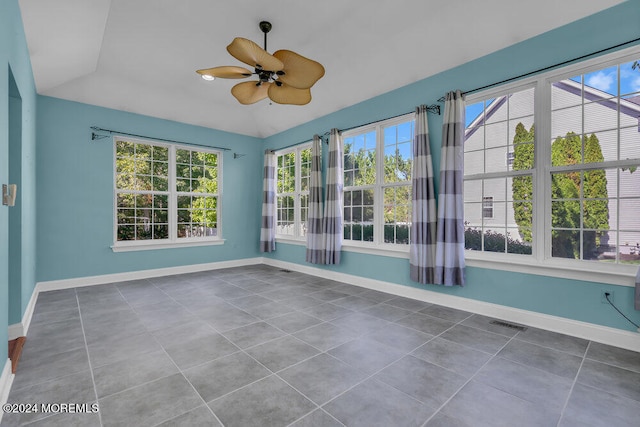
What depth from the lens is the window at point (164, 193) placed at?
16.4ft

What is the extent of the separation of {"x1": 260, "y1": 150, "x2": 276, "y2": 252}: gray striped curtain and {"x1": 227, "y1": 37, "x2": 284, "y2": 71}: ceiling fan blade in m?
3.63

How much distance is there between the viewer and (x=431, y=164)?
141 inches

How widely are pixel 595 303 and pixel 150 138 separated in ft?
20.8

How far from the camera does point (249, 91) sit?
10.3ft

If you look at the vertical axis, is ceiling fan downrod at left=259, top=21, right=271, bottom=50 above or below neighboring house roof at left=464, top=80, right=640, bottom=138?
above

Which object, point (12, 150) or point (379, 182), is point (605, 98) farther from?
point (12, 150)

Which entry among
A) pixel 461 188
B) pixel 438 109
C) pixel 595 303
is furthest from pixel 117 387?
pixel 438 109

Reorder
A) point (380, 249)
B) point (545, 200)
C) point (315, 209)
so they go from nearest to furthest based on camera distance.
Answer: point (545, 200), point (380, 249), point (315, 209)

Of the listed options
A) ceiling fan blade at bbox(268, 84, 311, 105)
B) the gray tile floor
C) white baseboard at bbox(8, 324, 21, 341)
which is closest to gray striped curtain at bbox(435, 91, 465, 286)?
the gray tile floor

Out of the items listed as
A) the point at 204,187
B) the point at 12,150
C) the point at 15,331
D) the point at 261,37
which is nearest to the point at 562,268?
the point at 261,37

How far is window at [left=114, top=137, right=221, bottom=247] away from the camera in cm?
501

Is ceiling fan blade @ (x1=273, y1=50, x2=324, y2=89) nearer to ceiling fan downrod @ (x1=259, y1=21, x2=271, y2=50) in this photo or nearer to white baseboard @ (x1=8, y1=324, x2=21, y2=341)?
ceiling fan downrod @ (x1=259, y1=21, x2=271, y2=50)

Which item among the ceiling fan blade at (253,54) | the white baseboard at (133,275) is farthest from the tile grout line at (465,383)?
the white baseboard at (133,275)

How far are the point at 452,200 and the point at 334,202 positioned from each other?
6.30 ft
